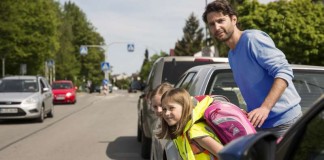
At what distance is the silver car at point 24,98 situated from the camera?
16062 mm

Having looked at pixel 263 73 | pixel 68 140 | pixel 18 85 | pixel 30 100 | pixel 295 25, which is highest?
pixel 295 25

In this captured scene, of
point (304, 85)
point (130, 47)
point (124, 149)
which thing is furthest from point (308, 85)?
point (130, 47)

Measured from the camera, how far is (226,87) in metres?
5.18

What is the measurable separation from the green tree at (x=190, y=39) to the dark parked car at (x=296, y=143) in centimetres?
10817

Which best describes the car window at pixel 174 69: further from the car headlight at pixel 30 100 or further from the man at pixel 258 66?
the car headlight at pixel 30 100

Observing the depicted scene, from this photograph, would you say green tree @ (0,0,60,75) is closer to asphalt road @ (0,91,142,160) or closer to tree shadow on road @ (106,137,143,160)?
asphalt road @ (0,91,142,160)

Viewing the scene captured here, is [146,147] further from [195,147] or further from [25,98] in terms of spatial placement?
[25,98]

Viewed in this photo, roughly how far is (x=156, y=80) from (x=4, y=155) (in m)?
3.15

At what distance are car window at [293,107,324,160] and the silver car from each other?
1468 cm

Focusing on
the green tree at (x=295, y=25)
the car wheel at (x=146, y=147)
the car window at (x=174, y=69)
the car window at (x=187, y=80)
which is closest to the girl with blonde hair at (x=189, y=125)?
the car window at (x=187, y=80)

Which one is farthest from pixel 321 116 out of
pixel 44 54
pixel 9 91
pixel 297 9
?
pixel 44 54

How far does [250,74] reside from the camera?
3.59m

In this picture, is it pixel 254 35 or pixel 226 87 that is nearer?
pixel 254 35

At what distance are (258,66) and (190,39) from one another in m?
110
